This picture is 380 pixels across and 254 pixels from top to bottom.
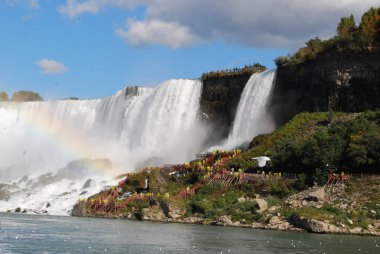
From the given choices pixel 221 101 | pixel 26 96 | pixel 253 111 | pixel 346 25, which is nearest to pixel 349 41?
pixel 346 25

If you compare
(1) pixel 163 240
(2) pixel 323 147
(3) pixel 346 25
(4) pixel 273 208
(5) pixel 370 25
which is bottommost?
(1) pixel 163 240

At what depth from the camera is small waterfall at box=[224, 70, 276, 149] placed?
64125 millimetres

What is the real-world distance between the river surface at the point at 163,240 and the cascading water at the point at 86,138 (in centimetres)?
2044

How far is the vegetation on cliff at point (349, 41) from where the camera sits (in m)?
57.2

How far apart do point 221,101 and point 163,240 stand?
43.1 m

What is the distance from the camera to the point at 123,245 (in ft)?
91.1

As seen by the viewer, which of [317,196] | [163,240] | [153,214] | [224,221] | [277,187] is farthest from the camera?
[277,187]

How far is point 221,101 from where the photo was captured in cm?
7225

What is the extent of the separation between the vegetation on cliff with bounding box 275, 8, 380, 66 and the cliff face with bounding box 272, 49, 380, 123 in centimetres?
55

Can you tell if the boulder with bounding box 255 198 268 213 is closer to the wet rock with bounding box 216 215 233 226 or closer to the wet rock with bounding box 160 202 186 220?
the wet rock with bounding box 216 215 233 226

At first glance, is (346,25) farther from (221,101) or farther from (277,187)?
(277,187)

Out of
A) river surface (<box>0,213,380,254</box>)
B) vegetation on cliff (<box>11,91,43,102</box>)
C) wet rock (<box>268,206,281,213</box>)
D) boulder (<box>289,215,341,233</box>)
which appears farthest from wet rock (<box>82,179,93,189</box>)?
vegetation on cliff (<box>11,91,43,102</box>)

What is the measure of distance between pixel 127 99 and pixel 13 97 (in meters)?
61.3

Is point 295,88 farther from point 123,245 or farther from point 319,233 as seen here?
point 123,245
